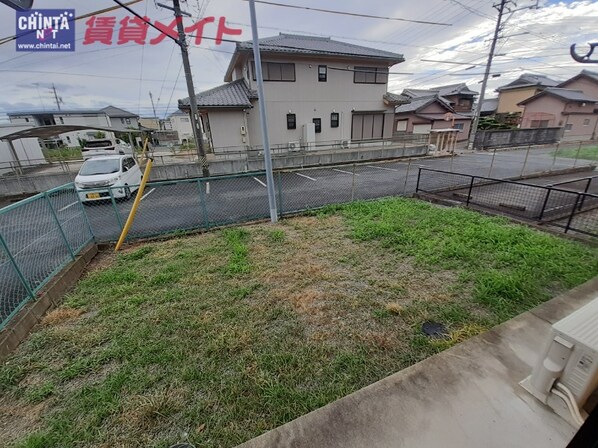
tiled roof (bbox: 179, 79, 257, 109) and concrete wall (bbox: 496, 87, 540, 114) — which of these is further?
concrete wall (bbox: 496, 87, 540, 114)

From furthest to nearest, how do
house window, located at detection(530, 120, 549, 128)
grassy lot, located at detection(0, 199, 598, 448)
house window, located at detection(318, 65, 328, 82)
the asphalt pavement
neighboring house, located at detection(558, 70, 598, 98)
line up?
neighboring house, located at detection(558, 70, 598, 98) < house window, located at detection(530, 120, 549, 128) < house window, located at detection(318, 65, 328, 82) < the asphalt pavement < grassy lot, located at detection(0, 199, 598, 448)

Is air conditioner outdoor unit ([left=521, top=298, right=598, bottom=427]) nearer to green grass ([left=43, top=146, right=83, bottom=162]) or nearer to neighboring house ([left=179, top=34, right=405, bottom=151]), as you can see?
neighboring house ([left=179, top=34, right=405, bottom=151])

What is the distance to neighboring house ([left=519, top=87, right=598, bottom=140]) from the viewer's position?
78.1 ft

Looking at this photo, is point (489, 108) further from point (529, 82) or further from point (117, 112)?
point (117, 112)

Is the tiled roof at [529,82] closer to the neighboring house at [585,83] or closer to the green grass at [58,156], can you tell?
the neighboring house at [585,83]

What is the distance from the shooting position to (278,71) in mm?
15180

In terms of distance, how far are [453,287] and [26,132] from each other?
52.0 feet

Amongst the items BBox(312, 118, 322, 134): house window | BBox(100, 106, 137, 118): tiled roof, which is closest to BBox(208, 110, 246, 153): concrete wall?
BBox(312, 118, 322, 134): house window

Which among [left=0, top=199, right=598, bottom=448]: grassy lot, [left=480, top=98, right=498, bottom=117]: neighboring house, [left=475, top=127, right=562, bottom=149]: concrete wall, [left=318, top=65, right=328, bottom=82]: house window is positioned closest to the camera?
[left=0, top=199, right=598, bottom=448]: grassy lot

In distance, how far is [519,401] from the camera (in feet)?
6.01

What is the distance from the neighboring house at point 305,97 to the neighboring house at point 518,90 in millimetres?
26523

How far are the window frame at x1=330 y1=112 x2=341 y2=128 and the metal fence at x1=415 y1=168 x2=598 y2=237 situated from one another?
9676mm

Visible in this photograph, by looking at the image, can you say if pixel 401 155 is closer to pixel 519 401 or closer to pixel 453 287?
pixel 453 287

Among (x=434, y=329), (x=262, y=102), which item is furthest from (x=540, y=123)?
(x=434, y=329)
